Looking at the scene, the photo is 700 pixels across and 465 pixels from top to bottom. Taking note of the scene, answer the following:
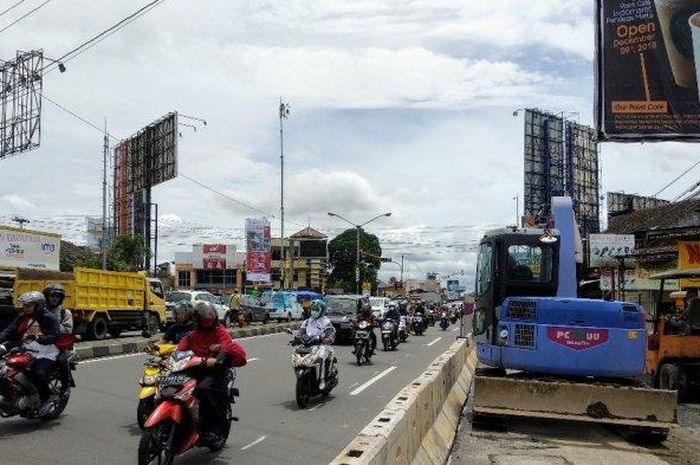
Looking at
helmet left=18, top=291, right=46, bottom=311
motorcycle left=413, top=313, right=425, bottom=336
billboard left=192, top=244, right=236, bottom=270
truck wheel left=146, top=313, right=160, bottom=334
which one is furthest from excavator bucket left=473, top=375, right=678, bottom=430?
billboard left=192, top=244, right=236, bottom=270

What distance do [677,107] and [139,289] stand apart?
18.4m

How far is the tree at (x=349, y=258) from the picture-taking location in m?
100

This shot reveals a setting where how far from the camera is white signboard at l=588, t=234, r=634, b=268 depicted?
56.4 feet

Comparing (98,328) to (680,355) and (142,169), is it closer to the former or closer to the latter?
(680,355)

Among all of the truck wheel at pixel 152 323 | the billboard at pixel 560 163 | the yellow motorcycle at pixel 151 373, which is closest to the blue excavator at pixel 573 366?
the yellow motorcycle at pixel 151 373

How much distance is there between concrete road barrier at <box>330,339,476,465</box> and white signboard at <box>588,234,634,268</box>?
293 inches

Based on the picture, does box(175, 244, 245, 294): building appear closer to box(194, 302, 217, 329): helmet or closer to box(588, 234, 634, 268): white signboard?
box(588, 234, 634, 268): white signboard

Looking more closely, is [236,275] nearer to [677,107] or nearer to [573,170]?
[573,170]

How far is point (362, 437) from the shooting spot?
14.9 ft

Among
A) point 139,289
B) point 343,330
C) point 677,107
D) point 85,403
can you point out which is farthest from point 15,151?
point 677,107

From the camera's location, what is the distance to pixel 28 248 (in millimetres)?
31547

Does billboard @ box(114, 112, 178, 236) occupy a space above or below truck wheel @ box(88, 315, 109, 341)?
above

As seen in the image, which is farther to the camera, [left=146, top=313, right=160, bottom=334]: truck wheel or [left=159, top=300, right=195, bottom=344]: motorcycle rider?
[left=146, top=313, right=160, bottom=334]: truck wheel

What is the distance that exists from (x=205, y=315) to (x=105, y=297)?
18.1m
